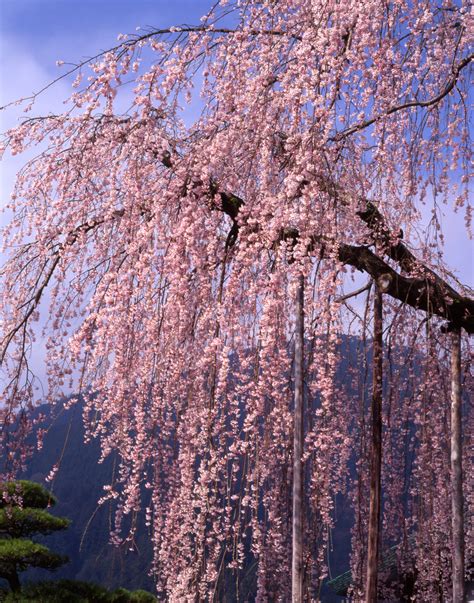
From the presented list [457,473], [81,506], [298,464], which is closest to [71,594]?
[298,464]

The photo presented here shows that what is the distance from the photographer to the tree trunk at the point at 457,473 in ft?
20.2

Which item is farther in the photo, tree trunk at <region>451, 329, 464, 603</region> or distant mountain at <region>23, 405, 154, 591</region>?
distant mountain at <region>23, 405, 154, 591</region>

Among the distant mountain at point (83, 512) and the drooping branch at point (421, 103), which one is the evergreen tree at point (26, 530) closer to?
the drooping branch at point (421, 103)

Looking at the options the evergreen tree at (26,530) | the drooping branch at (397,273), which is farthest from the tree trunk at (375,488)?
the evergreen tree at (26,530)

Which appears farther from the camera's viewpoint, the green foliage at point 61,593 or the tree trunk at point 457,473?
the green foliage at point 61,593

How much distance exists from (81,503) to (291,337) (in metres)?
39.0

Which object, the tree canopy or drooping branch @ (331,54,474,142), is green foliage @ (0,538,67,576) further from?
drooping branch @ (331,54,474,142)

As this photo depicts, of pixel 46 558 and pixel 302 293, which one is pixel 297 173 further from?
pixel 46 558

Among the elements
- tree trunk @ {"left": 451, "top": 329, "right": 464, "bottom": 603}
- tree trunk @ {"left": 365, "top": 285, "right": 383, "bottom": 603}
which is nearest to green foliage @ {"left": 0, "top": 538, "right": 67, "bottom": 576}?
tree trunk @ {"left": 365, "top": 285, "right": 383, "bottom": 603}

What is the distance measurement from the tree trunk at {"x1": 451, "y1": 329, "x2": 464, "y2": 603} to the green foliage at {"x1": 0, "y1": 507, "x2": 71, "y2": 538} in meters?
4.00

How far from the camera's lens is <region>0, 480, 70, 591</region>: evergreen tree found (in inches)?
279

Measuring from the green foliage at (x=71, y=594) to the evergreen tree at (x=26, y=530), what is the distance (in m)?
0.26

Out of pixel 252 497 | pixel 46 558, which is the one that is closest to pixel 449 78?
pixel 252 497

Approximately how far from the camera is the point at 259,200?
4.53 metres
